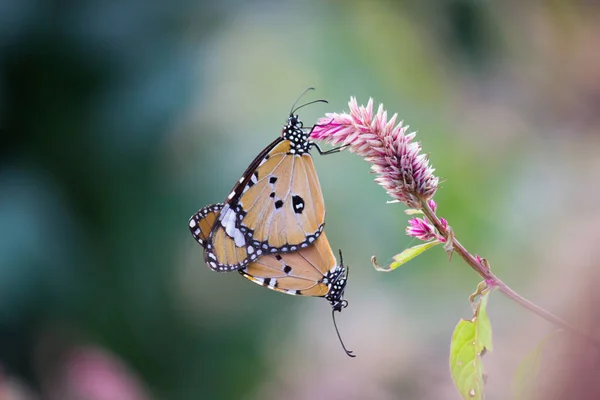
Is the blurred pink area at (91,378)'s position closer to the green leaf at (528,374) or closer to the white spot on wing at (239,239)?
the white spot on wing at (239,239)

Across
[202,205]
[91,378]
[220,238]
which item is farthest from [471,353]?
[202,205]

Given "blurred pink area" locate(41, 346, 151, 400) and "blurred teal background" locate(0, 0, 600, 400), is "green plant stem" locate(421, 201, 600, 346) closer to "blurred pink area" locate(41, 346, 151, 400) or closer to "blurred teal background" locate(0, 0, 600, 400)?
"blurred pink area" locate(41, 346, 151, 400)

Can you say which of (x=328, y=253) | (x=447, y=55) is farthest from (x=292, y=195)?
(x=447, y=55)

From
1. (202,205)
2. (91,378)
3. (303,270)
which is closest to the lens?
(303,270)

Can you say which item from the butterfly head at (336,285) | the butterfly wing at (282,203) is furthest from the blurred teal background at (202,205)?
the butterfly wing at (282,203)

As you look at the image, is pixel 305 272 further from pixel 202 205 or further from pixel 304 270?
pixel 202 205

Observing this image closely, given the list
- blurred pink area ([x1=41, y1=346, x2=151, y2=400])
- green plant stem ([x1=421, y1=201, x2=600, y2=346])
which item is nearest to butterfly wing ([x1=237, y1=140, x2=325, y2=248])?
green plant stem ([x1=421, y1=201, x2=600, y2=346])

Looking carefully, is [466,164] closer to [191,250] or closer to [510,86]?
[510,86]
